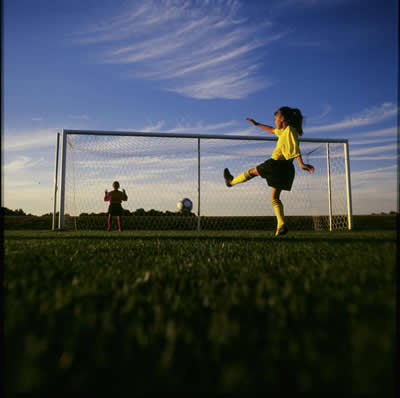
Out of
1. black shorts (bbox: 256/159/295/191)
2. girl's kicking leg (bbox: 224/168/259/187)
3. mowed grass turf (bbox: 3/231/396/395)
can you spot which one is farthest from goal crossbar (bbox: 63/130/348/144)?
mowed grass turf (bbox: 3/231/396/395)

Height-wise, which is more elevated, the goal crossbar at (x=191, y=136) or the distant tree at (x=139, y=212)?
the goal crossbar at (x=191, y=136)

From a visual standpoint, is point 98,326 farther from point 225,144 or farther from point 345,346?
point 225,144

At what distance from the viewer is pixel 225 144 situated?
9883mm

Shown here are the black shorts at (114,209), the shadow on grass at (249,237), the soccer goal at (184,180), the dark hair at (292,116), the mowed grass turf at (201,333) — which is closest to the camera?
the mowed grass turf at (201,333)

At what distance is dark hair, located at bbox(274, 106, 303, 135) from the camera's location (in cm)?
454

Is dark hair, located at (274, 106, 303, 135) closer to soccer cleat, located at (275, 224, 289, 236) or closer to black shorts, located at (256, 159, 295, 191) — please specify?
black shorts, located at (256, 159, 295, 191)

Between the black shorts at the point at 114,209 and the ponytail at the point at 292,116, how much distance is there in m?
5.86

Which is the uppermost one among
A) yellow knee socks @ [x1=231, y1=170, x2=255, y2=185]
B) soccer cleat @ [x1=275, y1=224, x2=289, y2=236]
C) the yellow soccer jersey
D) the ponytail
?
the ponytail

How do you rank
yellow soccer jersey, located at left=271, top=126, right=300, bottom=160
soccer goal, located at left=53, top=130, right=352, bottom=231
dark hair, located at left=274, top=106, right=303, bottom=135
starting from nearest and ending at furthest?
yellow soccer jersey, located at left=271, top=126, right=300, bottom=160, dark hair, located at left=274, top=106, right=303, bottom=135, soccer goal, located at left=53, top=130, right=352, bottom=231

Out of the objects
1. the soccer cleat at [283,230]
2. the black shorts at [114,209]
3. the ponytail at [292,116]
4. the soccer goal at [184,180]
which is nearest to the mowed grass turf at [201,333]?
the soccer cleat at [283,230]

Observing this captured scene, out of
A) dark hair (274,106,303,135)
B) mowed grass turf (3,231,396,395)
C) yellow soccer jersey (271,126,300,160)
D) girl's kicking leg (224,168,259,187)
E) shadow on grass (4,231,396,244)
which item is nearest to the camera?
mowed grass turf (3,231,396,395)

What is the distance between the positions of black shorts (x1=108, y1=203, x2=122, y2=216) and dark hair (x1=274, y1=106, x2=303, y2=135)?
19.2 feet

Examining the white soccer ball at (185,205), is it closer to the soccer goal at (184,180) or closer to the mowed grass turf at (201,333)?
the soccer goal at (184,180)

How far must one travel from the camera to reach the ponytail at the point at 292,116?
454 centimetres
